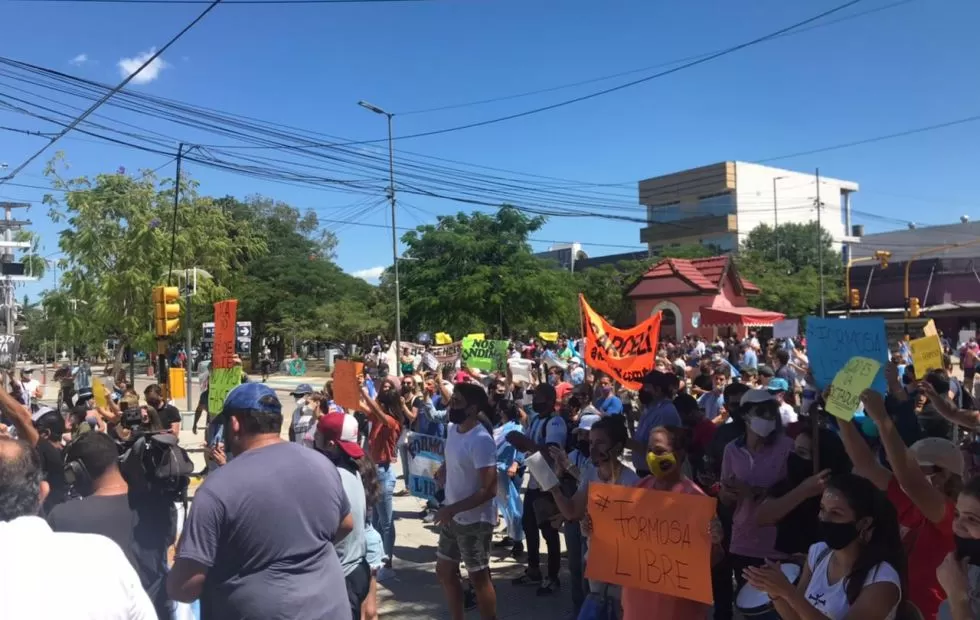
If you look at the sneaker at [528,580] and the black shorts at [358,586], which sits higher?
the black shorts at [358,586]

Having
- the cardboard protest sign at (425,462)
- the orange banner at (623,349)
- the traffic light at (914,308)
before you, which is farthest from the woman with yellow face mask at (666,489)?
the traffic light at (914,308)

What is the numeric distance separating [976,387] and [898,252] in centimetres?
6534

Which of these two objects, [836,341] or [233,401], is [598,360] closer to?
[836,341]

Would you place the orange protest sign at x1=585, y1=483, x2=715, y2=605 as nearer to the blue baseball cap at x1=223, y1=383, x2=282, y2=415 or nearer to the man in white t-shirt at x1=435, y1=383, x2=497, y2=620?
the man in white t-shirt at x1=435, y1=383, x2=497, y2=620

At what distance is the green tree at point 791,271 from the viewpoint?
4378cm

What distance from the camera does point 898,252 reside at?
6881 cm

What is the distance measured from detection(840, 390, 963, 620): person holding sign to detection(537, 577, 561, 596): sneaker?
3228 millimetres

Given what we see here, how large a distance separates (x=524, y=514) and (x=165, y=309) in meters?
7.98

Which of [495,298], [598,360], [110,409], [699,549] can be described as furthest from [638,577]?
[495,298]

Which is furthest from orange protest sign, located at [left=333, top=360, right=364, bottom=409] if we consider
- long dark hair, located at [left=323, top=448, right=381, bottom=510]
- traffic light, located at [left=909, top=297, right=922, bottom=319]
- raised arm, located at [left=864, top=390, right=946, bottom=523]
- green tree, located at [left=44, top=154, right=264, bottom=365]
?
traffic light, located at [left=909, top=297, right=922, bottom=319]

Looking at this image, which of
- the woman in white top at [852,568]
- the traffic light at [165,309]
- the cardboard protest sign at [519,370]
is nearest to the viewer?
the woman in white top at [852,568]

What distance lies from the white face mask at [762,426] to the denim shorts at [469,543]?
173 cm

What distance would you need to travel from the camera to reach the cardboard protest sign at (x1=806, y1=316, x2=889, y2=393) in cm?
490

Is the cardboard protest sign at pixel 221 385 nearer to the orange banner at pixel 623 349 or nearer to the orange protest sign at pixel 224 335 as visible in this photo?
the orange protest sign at pixel 224 335
